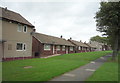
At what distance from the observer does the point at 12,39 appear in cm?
1964

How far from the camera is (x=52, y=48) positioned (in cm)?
3103

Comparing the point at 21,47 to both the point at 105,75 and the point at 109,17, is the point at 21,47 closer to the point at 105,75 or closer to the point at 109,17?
the point at 109,17

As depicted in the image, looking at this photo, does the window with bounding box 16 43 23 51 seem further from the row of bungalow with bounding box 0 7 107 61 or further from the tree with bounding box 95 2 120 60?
the tree with bounding box 95 2 120 60

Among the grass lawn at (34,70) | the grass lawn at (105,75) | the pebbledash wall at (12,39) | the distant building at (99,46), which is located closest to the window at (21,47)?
the pebbledash wall at (12,39)

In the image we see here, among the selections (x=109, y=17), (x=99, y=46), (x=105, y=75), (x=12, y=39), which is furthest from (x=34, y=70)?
(x=99, y=46)

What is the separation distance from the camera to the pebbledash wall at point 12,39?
1841 centimetres

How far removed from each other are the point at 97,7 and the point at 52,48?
14386mm

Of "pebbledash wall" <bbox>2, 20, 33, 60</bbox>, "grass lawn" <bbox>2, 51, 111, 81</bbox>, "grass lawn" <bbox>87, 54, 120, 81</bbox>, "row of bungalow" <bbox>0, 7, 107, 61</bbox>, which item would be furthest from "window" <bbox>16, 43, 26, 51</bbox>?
"grass lawn" <bbox>87, 54, 120, 81</bbox>

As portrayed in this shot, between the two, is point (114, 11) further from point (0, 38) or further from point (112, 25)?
point (0, 38)

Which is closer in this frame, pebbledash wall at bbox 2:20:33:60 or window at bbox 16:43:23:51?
pebbledash wall at bbox 2:20:33:60

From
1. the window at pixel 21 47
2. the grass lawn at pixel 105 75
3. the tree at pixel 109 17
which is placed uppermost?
the tree at pixel 109 17

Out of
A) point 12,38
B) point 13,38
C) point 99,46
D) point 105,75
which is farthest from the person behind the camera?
point 99,46

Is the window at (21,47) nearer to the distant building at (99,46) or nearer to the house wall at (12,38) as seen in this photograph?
the house wall at (12,38)

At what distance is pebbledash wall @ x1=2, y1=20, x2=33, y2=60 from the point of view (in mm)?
18406
